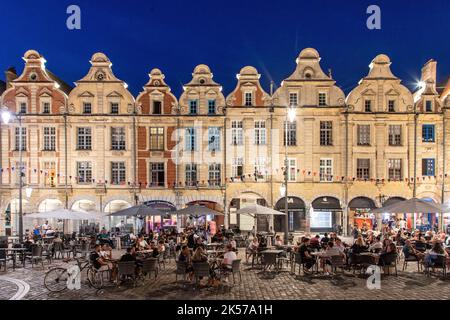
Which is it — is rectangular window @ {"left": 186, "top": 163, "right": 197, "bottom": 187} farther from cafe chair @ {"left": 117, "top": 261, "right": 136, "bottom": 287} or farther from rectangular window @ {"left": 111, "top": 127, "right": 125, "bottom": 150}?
cafe chair @ {"left": 117, "top": 261, "right": 136, "bottom": 287}

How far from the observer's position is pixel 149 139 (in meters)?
30.8

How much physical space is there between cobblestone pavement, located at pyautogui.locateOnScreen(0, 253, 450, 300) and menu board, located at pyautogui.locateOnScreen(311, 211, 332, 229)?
614 inches

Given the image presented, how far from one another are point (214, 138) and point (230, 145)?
148cm

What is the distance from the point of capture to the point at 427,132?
30.1 meters

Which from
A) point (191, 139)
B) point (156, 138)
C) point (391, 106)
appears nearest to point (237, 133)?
point (191, 139)

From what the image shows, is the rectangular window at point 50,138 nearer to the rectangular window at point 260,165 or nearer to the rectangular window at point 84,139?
the rectangular window at point 84,139

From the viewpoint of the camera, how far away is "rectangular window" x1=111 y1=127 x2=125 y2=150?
3073cm

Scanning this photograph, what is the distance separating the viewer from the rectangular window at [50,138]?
30.4 m

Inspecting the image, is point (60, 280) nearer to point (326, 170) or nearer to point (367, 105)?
point (326, 170)

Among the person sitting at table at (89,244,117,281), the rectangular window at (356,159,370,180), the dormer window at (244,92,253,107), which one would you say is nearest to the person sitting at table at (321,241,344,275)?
the person sitting at table at (89,244,117,281)

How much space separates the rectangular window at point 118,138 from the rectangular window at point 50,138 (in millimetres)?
4741

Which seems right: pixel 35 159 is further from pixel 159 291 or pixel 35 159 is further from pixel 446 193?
pixel 446 193
